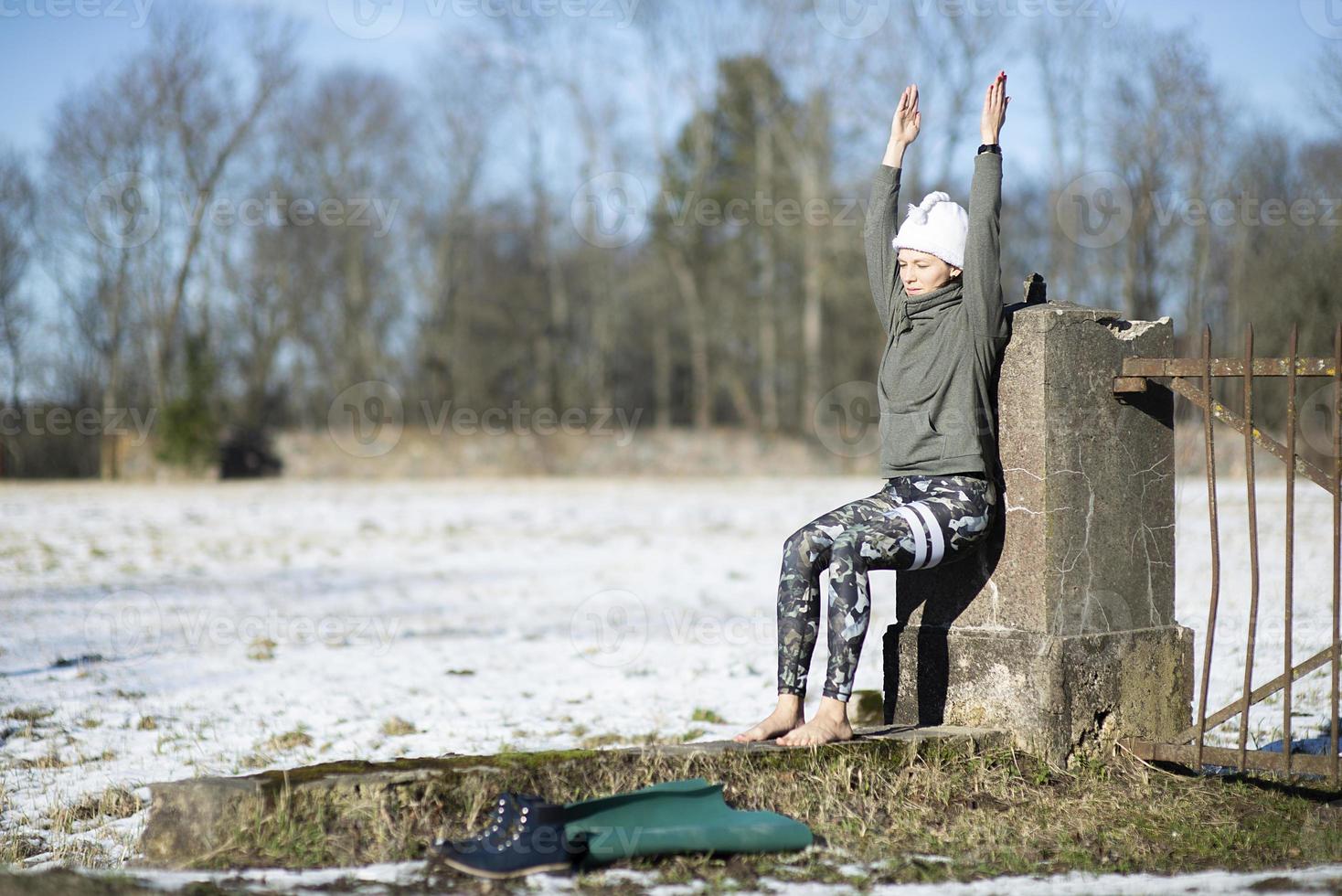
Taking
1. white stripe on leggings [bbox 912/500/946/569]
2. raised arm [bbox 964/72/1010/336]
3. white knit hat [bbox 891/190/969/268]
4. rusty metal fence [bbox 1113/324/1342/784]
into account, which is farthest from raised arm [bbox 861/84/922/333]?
rusty metal fence [bbox 1113/324/1342/784]

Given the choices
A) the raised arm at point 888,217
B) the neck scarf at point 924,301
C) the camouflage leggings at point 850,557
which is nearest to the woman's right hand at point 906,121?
the raised arm at point 888,217

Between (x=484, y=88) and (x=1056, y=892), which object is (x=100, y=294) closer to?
(x=484, y=88)

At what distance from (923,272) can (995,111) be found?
0.60 m

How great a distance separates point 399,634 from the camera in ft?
30.3

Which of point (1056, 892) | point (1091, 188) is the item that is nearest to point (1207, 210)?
point (1091, 188)

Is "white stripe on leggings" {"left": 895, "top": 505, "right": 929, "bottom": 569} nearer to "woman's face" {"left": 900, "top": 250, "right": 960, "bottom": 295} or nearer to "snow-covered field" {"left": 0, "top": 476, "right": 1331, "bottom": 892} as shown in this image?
"woman's face" {"left": 900, "top": 250, "right": 960, "bottom": 295}

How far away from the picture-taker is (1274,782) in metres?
4.59

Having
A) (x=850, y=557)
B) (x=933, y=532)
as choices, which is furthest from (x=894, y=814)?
(x=933, y=532)

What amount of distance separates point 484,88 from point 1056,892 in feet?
108

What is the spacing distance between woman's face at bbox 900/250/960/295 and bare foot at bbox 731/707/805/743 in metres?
1.54

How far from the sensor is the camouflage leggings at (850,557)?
428 cm

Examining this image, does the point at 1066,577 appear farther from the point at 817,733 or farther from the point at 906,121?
the point at 906,121

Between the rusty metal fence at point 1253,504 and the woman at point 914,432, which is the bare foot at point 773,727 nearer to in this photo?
the woman at point 914,432

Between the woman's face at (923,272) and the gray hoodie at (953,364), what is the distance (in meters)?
0.03
